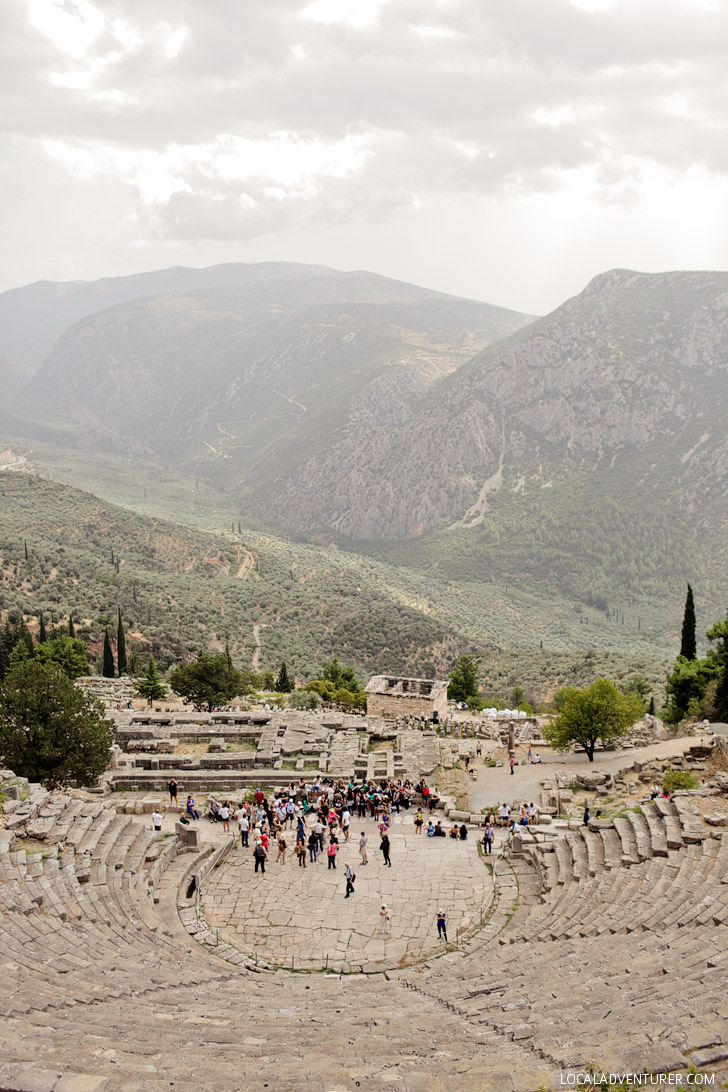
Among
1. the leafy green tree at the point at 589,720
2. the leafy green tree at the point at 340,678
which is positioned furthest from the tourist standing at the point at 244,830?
the leafy green tree at the point at 340,678

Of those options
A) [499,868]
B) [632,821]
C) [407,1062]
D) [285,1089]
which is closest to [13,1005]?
[285,1089]

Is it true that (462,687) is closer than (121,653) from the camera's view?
Yes

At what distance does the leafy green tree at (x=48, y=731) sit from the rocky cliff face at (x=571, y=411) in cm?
14097

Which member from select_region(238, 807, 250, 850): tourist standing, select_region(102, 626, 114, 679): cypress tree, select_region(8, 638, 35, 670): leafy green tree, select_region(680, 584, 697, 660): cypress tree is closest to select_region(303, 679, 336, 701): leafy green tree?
select_region(102, 626, 114, 679): cypress tree

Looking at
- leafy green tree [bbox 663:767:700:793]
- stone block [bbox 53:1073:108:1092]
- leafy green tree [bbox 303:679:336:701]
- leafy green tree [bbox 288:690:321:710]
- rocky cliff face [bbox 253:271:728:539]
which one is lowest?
leafy green tree [bbox 303:679:336:701]

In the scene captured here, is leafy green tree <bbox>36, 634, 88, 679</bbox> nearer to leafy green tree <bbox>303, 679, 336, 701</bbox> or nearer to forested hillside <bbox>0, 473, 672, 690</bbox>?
forested hillside <bbox>0, 473, 672, 690</bbox>

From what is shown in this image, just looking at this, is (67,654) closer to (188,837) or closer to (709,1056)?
(188,837)

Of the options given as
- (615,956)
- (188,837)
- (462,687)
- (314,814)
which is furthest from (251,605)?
(615,956)

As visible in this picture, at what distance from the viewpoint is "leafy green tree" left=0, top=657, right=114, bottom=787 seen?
2464 centimetres

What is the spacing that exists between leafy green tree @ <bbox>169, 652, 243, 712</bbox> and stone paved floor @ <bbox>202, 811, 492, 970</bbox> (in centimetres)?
2003

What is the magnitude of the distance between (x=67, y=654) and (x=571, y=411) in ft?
484

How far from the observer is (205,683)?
140 feet

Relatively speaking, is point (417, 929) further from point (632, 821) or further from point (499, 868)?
point (632, 821)

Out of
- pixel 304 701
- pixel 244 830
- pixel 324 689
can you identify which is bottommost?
pixel 324 689
